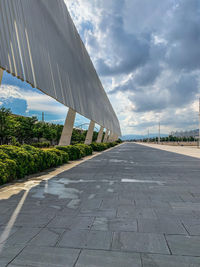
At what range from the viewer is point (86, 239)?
10.1 ft

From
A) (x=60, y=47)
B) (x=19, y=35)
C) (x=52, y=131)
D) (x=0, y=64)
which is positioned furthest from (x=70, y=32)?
(x=52, y=131)

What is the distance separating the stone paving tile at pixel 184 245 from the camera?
8.96 ft

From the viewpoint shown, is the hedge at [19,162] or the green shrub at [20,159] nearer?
the hedge at [19,162]

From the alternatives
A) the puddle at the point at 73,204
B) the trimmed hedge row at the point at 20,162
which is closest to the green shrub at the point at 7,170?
the trimmed hedge row at the point at 20,162

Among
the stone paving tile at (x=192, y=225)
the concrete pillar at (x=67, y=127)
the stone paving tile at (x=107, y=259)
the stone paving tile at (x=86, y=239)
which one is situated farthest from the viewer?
the concrete pillar at (x=67, y=127)

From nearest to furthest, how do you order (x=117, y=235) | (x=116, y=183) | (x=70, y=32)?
1. (x=117, y=235)
2. (x=116, y=183)
3. (x=70, y=32)

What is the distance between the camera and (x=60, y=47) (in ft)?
41.8

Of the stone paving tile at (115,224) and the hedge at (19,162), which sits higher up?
the hedge at (19,162)

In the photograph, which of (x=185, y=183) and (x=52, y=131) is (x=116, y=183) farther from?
(x=52, y=131)

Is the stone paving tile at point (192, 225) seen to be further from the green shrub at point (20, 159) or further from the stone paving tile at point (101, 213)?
the green shrub at point (20, 159)

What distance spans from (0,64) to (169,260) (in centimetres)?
611

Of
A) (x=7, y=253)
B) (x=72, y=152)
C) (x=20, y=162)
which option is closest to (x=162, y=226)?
(x=7, y=253)

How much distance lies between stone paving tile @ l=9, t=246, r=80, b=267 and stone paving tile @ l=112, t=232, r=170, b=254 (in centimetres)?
61

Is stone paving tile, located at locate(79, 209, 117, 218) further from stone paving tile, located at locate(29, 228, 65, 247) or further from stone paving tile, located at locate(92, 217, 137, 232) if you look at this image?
stone paving tile, located at locate(29, 228, 65, 247)
